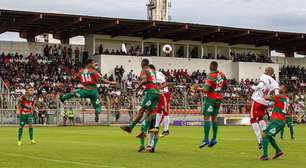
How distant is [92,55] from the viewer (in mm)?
68812

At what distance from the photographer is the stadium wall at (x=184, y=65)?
6775cm

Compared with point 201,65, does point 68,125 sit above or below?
below

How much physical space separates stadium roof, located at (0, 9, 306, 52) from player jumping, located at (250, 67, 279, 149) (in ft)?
138

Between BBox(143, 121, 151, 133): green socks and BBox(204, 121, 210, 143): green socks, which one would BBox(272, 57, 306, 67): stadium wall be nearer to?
BBox(204, 121, 210, 143): green socks

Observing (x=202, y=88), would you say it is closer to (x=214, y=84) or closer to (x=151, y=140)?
(x=214, y=84)

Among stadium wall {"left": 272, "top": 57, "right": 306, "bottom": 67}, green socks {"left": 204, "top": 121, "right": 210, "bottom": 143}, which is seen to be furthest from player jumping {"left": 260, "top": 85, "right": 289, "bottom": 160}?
stadium wall {"left": 272, "top": 57, "right": 306, "bottom": 67}

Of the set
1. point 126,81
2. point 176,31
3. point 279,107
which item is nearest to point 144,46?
point 176,31

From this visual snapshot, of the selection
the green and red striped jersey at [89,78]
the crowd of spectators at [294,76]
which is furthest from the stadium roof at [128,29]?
the green and red striped jersey at [89,78]

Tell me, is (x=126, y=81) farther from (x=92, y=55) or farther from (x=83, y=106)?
(x=83, y=106)

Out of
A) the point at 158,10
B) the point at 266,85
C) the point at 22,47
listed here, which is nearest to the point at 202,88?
the point at 266,85

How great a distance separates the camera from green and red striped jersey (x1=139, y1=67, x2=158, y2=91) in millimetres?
19594

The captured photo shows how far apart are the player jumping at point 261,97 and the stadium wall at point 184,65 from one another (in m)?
→ 47.3

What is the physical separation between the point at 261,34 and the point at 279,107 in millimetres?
58212

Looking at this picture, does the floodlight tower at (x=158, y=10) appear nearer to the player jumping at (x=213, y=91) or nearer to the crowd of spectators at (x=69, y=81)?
the crowd of spectators at (x=69, y=81)
